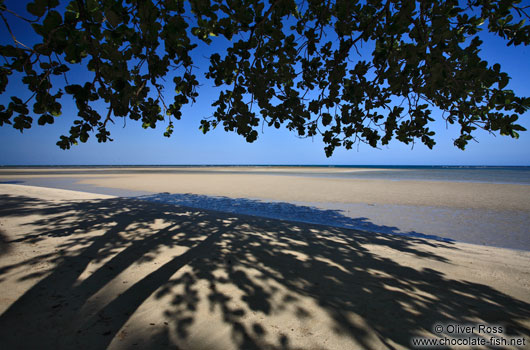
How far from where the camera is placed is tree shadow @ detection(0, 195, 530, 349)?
2369 mm

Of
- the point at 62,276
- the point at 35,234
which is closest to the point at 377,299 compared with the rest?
the point at 62,276

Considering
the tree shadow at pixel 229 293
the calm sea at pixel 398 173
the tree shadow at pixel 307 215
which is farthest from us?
the calm sea at pixel 398 173

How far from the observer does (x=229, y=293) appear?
10.1ft

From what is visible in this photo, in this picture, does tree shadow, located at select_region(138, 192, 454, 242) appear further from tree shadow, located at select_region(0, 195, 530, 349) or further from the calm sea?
the calm sea

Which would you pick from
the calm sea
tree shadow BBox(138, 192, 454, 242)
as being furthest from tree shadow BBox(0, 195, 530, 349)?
the calm sea

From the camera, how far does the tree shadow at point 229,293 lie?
2.37 meters

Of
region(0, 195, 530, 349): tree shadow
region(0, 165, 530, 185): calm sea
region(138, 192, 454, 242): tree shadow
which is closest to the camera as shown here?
region(0, 195, 530, 349): tree shadow

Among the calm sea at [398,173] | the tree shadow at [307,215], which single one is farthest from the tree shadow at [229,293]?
the calm sea at [398,173]

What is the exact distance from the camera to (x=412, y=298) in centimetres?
308

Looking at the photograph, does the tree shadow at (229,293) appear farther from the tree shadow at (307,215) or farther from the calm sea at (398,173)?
the calm sea at (398,173)

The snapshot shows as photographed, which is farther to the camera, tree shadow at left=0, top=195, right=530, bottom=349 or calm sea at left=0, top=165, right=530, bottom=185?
calm sea at left=0, top=165, right=530, bottom=185

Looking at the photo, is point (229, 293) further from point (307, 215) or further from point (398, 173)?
point (398, 173)

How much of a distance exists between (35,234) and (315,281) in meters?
6.18

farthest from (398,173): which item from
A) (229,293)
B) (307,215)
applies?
(229,293)
